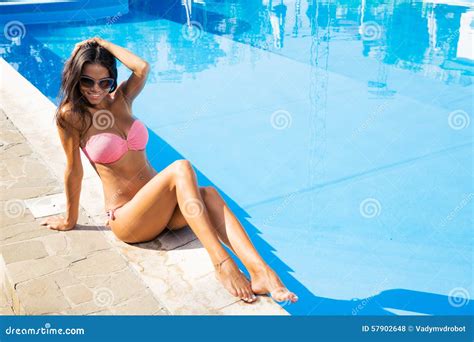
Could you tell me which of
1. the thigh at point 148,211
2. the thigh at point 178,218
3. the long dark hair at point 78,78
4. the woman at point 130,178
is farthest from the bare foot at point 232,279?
the long dark hair at point 78,78

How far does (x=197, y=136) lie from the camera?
680 cm

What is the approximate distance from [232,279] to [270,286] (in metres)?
0.24

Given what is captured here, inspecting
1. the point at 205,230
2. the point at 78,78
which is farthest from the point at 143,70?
the point at 205,230

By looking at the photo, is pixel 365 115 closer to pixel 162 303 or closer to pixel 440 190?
pixel 440 190

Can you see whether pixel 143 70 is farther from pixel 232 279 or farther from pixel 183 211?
pixel 232 279

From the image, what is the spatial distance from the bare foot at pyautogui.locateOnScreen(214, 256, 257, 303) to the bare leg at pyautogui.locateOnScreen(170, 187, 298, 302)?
0.05 meters

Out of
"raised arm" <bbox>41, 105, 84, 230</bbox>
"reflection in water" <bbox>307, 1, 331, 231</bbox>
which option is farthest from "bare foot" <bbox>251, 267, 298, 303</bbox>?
"reflection in water" <bbox>307, 1, 331, 231</bbox>

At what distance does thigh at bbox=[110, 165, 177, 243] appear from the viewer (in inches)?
121

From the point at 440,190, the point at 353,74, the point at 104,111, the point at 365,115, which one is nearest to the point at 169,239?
the point at 104,111

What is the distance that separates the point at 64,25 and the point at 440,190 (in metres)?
9.73

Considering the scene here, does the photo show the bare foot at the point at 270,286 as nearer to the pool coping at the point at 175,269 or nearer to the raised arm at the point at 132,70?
the pool coping at the point at 175,269

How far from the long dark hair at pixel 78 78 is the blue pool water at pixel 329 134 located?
2.03 metres

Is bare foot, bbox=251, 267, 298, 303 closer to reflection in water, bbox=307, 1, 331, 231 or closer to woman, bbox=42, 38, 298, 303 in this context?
woman, bbox=42, 38, 298, 303

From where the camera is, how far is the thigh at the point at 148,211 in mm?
3068
